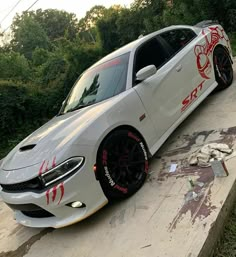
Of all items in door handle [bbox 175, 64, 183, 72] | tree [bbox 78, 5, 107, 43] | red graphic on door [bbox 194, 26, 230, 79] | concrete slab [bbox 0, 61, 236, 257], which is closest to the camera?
concrete slab [bbox 0, 61, 236, 257]

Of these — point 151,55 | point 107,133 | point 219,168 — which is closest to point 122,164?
point 107,133

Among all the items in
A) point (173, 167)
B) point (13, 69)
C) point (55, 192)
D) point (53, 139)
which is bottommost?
point (173, 167)

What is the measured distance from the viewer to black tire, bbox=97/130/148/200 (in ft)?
11.9

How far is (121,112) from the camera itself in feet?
13.3

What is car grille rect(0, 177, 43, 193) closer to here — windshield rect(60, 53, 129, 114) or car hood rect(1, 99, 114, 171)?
car hood rect(1, 99, 114, 171)

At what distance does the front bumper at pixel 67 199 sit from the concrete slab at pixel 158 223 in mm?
244

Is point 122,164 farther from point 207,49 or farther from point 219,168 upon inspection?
point 207,49

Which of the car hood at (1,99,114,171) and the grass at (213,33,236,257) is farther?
the car hood at (1,99,114,171)

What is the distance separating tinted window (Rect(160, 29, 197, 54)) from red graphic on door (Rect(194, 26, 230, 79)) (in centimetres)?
22

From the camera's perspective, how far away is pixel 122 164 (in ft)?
12.5

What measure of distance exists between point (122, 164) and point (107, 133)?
0.38 meters

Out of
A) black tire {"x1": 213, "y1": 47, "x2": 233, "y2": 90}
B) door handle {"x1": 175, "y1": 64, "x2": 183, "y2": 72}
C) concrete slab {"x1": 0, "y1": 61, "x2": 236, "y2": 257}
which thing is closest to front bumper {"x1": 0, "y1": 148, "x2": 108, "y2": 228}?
concrete slab {"x1": 0, "y1": 61, "x2": 236, "y2": 257}

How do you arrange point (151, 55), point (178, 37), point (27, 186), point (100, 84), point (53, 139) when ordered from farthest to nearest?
point (178, 37)
point (151, 55)
point (100, 84)
point (53, 139)
point (27, 186)

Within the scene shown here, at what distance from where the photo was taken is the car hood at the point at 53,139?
3.58 m
